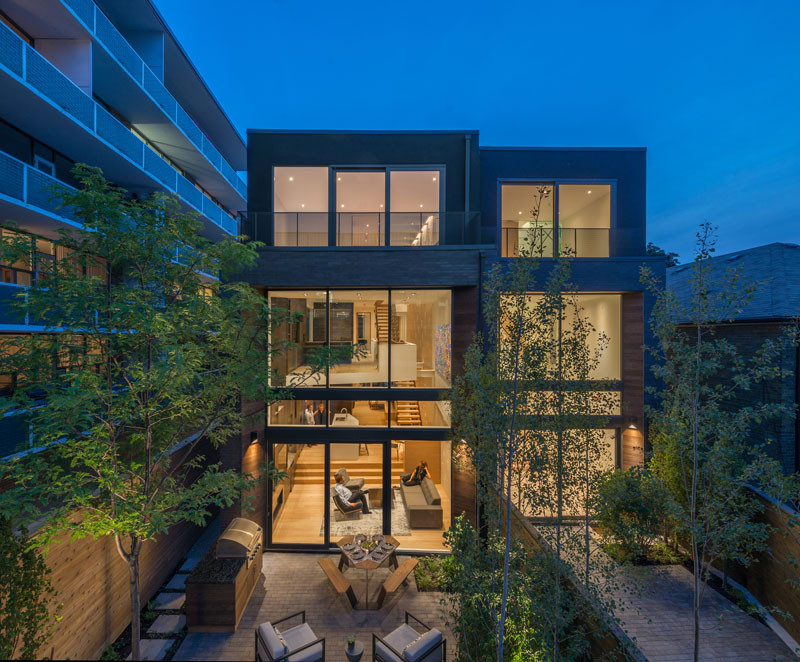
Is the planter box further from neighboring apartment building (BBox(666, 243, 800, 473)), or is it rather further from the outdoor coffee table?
neighboring apartment building (BBox(666, 243, 800, 473))

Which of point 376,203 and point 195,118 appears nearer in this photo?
point 376,203

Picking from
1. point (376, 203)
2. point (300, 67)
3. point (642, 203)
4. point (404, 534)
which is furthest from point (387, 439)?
point (300, 67)

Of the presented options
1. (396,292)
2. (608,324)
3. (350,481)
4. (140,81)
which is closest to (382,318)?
(396,292)

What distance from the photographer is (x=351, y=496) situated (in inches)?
355

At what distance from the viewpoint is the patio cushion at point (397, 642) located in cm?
557

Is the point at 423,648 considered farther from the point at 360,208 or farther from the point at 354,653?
the point at 360,208

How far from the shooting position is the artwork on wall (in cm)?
890

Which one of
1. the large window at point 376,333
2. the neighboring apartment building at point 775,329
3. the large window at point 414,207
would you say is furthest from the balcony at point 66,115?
the neighboring apartment building at point 775,329

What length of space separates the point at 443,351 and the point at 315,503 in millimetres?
4923

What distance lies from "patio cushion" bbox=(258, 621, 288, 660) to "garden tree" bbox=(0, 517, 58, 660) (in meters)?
2.70

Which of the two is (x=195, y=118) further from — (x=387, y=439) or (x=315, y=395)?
(x=387, y=439)

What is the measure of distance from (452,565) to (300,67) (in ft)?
653

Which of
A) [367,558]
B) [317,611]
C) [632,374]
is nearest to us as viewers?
[317,611]

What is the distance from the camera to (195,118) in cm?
1705
